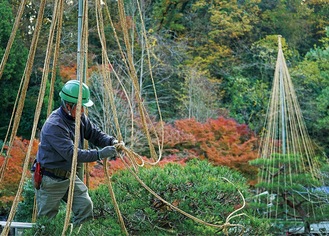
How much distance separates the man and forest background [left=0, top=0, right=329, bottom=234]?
20.7ft

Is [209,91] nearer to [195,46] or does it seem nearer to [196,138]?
[195,46]

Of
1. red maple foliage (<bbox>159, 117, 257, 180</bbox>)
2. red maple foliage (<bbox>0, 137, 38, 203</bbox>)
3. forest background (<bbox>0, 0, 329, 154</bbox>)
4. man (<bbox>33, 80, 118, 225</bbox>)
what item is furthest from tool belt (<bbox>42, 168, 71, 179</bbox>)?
forest background (<bbox>0, 0, 329, 154</bbox>)

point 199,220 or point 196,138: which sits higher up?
point 199,220

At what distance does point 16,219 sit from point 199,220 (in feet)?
13.9

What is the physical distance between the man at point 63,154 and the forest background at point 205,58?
6.32 meters

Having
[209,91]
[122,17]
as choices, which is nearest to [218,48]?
[209,91]

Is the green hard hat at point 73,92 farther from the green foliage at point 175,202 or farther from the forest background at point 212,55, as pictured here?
the forest background at point 212,55

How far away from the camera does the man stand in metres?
3.68

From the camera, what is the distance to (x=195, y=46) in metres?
15.1

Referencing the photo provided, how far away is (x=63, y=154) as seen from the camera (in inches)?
144

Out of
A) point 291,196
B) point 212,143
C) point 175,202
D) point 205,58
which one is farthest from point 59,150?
point 205,58

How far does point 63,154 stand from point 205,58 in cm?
1140

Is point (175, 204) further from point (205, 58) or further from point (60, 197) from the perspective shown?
point (205, 58)

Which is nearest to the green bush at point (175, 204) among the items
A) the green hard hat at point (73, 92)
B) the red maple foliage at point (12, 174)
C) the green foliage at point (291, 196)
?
the green hard hat at point (73, 92)
